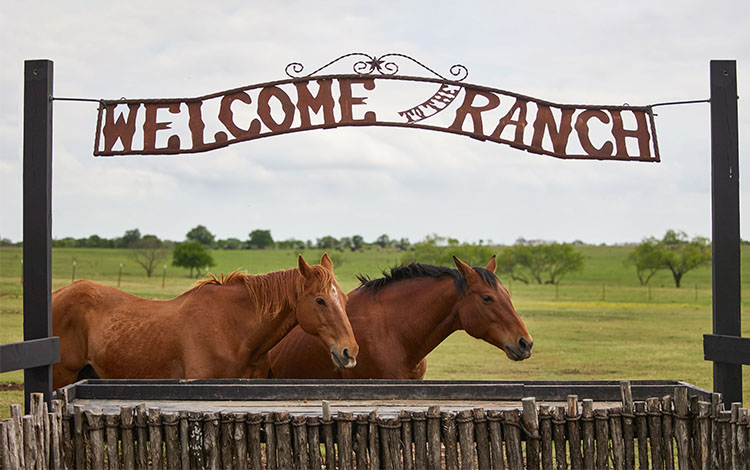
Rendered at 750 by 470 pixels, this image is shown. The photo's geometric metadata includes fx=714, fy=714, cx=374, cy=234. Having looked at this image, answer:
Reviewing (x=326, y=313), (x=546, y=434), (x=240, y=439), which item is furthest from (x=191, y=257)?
(x=546, y=434)

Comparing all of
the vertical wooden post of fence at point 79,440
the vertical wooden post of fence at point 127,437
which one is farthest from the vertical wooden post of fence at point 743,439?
the vertical wooden post of fence at point 79,440

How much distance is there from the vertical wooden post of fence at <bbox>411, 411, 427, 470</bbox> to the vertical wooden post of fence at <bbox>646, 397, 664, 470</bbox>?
157 cm

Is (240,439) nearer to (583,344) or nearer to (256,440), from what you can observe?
(256,440)

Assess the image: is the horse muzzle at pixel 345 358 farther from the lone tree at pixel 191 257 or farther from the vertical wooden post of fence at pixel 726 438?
the lone tree at pixel 191 257

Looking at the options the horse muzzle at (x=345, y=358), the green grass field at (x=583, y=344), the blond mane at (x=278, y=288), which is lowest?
the green grass field at (x=583, y=344)

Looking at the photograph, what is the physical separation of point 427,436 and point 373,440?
0.37 meters

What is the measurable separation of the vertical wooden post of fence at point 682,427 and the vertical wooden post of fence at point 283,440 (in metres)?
2.67

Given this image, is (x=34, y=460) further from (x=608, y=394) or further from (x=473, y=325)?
(x=608, y=394)

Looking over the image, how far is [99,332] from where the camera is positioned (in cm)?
745

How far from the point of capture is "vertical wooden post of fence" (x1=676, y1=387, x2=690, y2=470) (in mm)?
4902

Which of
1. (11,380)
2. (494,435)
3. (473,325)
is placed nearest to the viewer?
(494,435)

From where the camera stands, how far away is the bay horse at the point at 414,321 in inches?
264

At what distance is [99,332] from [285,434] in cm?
341

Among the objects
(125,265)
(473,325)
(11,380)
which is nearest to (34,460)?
(473,325)
